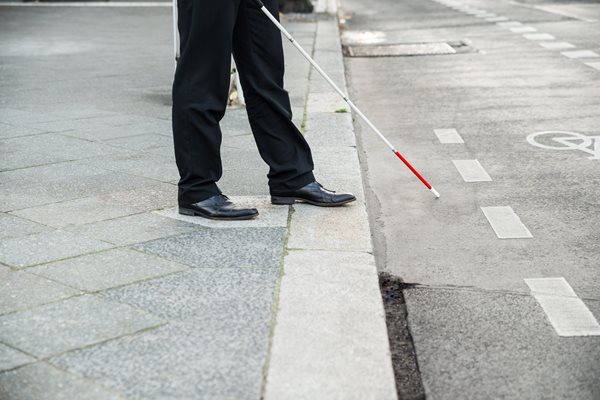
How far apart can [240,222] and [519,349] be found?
1.61 metres

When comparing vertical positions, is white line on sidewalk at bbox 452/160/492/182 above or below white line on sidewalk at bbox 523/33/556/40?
above

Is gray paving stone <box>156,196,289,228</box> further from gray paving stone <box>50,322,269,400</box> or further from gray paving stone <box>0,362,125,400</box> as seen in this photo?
gray paving stone <box>0,362,125,400</box>

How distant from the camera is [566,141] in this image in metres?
7.10

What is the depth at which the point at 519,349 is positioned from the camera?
344cm

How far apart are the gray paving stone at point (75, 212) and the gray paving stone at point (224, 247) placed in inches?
21.4

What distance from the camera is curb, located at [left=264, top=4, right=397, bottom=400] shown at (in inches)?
115

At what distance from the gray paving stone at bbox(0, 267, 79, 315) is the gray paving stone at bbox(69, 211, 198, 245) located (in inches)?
22.4

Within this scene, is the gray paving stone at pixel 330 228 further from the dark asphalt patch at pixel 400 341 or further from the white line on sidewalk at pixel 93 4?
the white line on sidewalk at pixel 93 4

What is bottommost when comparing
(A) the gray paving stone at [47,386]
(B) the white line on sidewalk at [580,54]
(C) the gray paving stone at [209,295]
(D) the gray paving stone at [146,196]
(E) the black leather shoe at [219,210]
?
(B) the white line on sidewalk at [580,54]

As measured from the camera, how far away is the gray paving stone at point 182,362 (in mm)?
2832

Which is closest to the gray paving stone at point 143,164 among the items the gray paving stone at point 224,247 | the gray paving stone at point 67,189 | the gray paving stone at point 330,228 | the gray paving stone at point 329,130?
the gray paving stone at point 67,189

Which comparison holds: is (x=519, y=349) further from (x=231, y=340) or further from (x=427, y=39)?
(x=427, y=39)

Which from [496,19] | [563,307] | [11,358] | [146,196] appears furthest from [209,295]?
[496,19]

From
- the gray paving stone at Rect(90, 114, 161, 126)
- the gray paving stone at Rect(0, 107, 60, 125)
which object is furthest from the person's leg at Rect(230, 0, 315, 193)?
the gray paving stone at Rect(0, 107, 60, 125)
